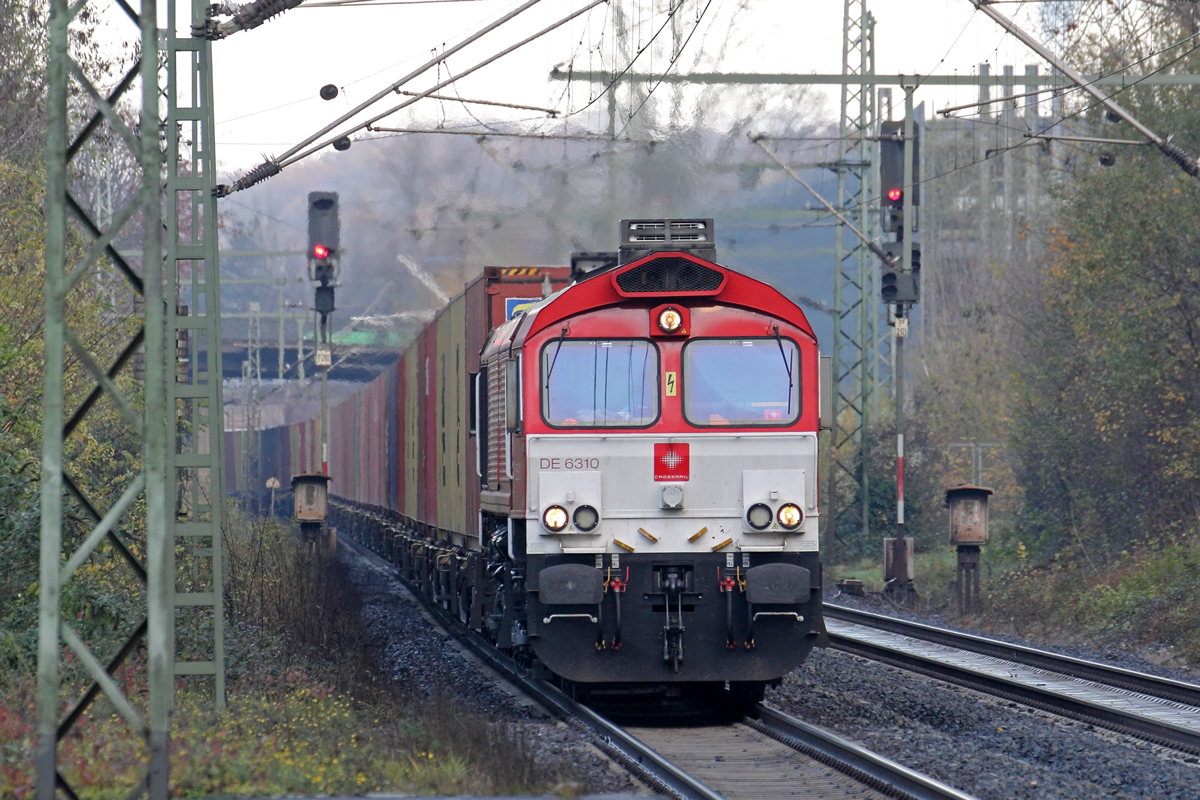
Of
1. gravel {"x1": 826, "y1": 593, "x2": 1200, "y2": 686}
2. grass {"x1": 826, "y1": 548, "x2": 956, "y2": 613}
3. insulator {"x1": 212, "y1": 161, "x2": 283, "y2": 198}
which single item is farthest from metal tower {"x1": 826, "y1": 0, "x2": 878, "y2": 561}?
insulator {"x1": 212, "y1": 161, "x2": 283, "y2": 198}

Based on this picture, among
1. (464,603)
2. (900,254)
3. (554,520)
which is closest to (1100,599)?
(900,254)

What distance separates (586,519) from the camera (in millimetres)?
10195

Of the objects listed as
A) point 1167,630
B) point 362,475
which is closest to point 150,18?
point 1167,630

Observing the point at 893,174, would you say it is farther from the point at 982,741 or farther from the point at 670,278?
the point at 982,741

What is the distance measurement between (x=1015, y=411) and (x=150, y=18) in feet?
74.9

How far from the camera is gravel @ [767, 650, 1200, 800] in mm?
8211

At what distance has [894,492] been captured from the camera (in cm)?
2847

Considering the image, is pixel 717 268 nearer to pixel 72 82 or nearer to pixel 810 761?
pixel 810 761

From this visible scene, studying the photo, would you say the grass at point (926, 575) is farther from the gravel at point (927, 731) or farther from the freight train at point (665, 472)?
the freight train at point (665, 472)

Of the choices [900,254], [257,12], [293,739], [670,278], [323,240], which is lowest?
[293,739]

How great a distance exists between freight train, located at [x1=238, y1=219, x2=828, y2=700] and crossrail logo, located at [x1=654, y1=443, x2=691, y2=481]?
0.5 inches

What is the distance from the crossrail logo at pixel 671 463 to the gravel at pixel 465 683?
1.95 m

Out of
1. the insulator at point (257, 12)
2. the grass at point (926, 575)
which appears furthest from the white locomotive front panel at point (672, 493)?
the grass at point (926, 575)

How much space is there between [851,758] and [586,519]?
262cm
